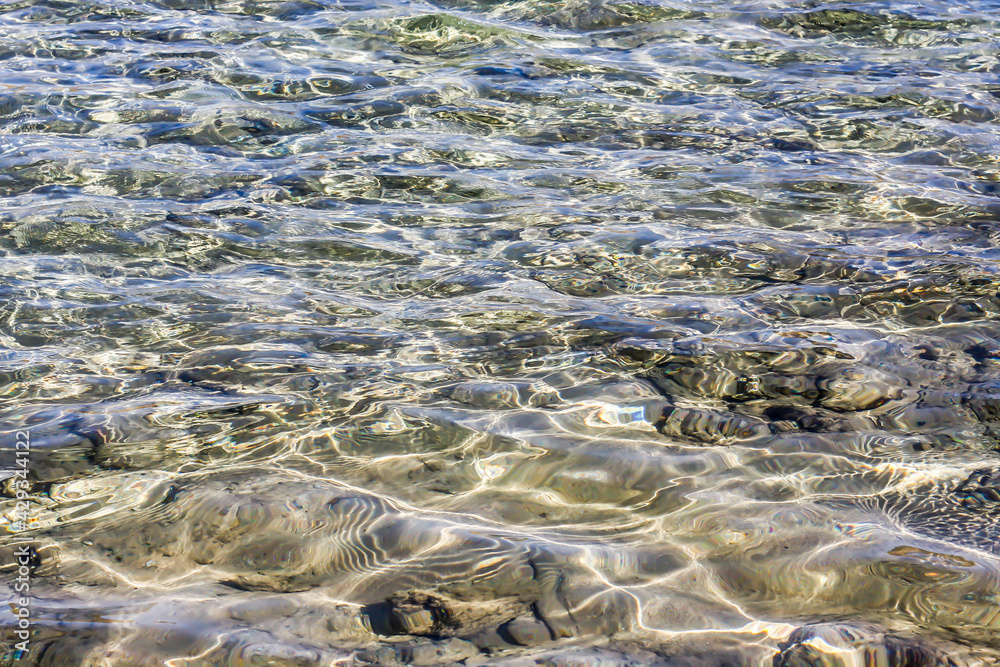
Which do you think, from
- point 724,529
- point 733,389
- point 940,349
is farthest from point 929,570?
point 940,349

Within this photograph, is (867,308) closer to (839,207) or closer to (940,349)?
(940,349)

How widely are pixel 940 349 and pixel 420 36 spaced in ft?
16.9

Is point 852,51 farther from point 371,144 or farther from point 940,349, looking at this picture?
point 940,349

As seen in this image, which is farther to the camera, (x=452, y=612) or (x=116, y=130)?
(x=116, y=130)

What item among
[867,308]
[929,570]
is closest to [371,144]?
[867,308]

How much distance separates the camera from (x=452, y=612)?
217cm

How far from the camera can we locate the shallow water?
2168 millimetres

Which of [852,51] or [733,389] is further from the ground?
[852,51]

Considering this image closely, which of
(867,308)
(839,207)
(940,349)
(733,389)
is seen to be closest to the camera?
(733,389)

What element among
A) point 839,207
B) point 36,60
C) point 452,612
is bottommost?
point 452,612

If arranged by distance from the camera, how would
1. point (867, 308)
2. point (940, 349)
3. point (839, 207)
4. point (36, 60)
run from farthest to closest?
1. point (36, 60)
2. point (839, 207)
3. point (867, 308)
4. point (940, 349)

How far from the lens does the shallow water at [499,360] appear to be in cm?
217

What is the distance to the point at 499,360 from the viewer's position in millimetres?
3332

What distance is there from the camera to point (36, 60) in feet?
21.8
